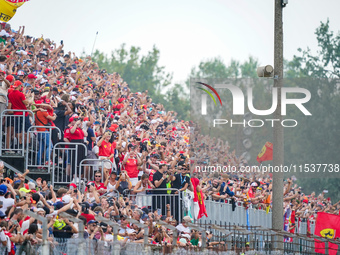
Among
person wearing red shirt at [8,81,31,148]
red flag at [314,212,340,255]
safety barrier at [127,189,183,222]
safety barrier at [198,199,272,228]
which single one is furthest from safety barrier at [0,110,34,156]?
red flag at [314,212,340,255]

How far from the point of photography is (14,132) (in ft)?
64.1

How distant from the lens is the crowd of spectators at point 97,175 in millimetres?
15305

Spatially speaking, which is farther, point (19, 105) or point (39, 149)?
point (39, 149)

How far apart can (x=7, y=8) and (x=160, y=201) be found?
918cm

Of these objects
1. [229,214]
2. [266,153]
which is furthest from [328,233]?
[266,153]

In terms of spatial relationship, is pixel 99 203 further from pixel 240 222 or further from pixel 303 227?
pixel 303 227

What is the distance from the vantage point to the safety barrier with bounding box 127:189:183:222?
2014 centimetres

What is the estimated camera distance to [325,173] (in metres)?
20.3

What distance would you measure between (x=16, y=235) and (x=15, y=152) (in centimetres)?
694

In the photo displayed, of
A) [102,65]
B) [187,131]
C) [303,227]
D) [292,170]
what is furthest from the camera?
[102,65]

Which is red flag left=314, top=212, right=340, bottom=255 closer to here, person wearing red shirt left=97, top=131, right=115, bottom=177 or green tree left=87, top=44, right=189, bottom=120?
person wearing red shirt left=97, top=131, right=115, bottom=177

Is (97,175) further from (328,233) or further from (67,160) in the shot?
(328,233)

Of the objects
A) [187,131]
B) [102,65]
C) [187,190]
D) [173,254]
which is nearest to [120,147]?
[187,190]

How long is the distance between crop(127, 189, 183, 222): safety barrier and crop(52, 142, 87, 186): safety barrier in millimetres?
1356
